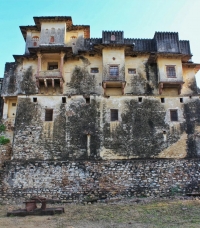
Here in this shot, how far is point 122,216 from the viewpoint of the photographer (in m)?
17.0

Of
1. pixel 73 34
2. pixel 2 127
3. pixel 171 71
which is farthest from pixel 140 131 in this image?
pixel 2 127

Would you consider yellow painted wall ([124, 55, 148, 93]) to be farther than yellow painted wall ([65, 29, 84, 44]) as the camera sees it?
No

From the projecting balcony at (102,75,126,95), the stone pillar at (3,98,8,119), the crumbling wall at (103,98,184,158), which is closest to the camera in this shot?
the crumbling wall at (103,98,184,158)

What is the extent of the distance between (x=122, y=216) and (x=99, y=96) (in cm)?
1332

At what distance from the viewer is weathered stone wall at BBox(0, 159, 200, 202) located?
2411 centimetres

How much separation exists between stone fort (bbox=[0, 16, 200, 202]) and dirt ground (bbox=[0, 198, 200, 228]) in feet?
12.0

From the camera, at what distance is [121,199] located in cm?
2275

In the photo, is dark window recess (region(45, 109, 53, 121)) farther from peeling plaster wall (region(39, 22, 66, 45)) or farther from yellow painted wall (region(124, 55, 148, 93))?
yellow painted wall (region(124, 55, 148, 93))

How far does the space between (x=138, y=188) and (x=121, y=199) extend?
2.25 meters

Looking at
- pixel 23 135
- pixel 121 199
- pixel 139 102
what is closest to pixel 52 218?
pixel 121 199

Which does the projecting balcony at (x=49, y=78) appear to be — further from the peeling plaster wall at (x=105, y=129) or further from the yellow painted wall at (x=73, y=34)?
the yellow painted wall at (x=73, y=34)

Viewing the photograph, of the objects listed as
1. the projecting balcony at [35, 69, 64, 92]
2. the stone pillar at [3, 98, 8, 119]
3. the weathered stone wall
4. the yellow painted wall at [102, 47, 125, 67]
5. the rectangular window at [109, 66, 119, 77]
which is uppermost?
the yellow painted wall at [102, 47, 125, 67]

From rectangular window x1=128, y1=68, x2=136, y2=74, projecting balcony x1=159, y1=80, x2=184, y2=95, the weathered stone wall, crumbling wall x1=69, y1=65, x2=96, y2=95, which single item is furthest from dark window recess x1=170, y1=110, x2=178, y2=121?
crumbling wall x1=69, y1=65, x2=96, y2=95

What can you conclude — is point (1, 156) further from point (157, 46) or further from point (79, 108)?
point (157, 46)
